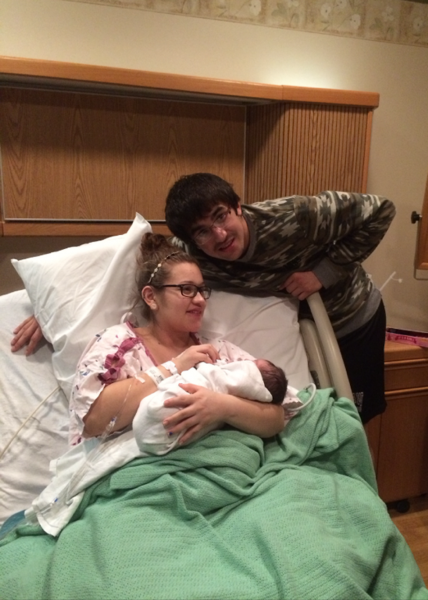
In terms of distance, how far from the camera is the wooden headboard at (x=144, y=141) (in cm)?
174

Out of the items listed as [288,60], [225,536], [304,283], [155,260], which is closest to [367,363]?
[304,283]

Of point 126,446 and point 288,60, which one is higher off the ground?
point 288,60

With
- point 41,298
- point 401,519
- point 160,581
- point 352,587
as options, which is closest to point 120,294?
point 41,298

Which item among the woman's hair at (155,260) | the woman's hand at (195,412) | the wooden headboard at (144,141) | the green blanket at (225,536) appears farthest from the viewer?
the wooden headboard at (144,141)

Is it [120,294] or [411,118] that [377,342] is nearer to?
[120,294]

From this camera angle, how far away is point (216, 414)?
1062 mm

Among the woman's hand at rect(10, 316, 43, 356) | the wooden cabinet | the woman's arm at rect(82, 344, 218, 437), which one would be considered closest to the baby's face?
the woman's arm at rect(82, 344, 218, 437)

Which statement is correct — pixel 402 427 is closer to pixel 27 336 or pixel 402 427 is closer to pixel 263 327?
pixel 263 327

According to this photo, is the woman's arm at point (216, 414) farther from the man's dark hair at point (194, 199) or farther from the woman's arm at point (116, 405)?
the man's dark hair at point (194, 199)

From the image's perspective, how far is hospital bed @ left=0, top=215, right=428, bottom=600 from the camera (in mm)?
838

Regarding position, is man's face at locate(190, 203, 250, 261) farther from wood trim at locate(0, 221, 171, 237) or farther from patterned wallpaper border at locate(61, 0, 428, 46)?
patterned wallpaper border at locate(61, 0, 428, 46)

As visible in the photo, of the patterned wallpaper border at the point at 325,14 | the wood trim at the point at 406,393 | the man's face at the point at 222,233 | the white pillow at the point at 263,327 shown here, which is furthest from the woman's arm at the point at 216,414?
the patterned wallpaper border at the point at 325,14

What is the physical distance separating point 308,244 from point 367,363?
22.2 inches

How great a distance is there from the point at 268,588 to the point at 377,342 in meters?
1.14
